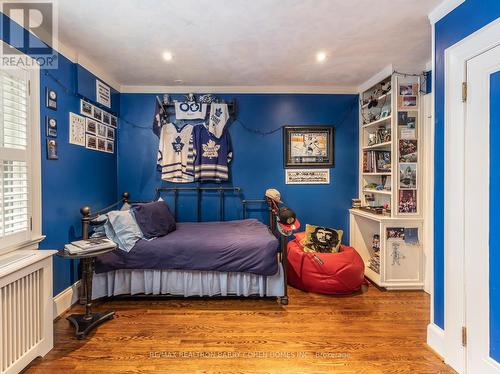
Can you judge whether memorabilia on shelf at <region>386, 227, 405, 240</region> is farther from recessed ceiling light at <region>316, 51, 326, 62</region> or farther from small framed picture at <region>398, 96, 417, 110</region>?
recessed ceiling light at <region>316, 51, 326, 62</region>

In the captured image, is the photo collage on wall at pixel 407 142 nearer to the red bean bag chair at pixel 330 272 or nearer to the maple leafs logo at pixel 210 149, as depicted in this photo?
the red bean bag chair at pixel 330 272

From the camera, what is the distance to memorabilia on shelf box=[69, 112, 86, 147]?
249cm

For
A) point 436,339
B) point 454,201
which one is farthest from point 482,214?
point 436,339

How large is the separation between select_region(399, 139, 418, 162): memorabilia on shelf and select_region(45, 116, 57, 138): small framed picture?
337 centimetres

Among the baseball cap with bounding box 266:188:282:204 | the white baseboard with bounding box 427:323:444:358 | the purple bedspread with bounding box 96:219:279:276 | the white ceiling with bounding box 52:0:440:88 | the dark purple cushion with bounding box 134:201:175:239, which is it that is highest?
the white ceiling with bounding box 52:0:440:88

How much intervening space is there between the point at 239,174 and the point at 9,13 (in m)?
2.57

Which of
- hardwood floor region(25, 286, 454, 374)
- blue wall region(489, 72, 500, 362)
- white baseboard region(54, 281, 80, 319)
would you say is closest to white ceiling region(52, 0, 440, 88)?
blue wall region(489, 72, 500, 362)

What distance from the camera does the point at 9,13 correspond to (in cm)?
180

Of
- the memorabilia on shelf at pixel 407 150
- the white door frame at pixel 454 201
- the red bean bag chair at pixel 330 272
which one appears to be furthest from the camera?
the memorabilia on shelf at pixel 407 150

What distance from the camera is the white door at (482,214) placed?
4.79ft

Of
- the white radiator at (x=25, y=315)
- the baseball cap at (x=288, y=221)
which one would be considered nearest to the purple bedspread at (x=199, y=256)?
the baseball cap at (x=288, y=221)

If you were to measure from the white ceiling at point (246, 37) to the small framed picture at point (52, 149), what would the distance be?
3.00 feet

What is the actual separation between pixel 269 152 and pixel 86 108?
2.19 meters

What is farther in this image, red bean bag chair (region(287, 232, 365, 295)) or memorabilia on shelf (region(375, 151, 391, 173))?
memorabilia on shelf (region(375, 151, 391, 173))
